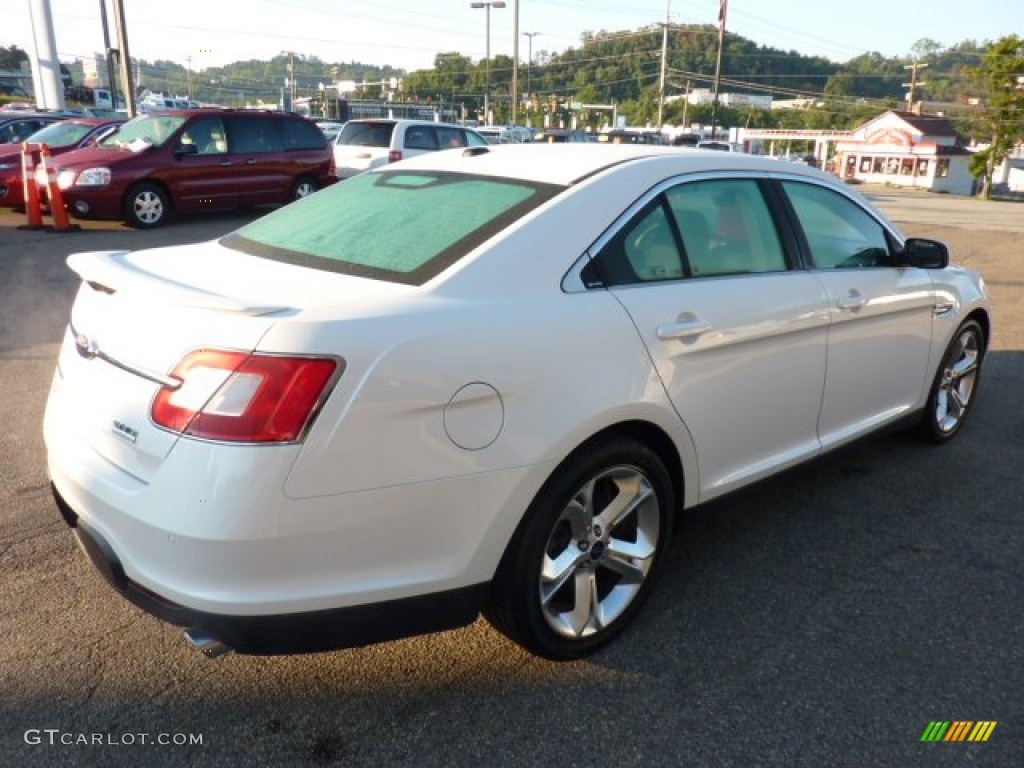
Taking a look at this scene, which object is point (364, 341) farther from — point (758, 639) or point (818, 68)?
point (818, 68)

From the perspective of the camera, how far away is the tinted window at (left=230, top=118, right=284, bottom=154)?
12859mm

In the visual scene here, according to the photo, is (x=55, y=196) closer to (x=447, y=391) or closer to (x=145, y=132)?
(x=145, y=132)

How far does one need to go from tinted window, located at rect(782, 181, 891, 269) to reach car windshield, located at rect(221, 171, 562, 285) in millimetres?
1313

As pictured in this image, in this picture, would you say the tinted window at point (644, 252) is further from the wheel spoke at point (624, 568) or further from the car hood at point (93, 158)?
the car hood at point (93, 158)

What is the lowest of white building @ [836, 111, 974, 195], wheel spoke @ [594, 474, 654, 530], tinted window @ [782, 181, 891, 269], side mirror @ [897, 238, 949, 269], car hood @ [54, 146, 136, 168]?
white building @ [836, 111, 974, 195]

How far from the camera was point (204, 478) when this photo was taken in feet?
6.46

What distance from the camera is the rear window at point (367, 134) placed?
49.2 feet

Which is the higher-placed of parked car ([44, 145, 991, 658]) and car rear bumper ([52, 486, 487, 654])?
parked car ([44, 145, 991, 658])

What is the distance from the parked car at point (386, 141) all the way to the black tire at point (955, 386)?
11238mm

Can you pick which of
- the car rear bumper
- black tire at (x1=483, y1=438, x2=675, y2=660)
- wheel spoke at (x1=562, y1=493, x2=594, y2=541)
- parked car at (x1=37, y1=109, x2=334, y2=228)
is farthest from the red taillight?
parked car at (x1=37, y1=109, x2=334, y2=228)

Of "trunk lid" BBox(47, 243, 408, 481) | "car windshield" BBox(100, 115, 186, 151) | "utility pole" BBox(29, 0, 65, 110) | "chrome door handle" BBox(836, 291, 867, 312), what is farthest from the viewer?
"utility pole" BBox(29, 0, 65, 110)

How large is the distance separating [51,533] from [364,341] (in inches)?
83.3

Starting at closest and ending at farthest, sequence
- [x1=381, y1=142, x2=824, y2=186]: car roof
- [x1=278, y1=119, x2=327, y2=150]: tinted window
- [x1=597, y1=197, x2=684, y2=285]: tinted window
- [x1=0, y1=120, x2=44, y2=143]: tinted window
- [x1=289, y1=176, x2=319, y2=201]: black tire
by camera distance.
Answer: [x1=597, y1=197, x2=684, y2=285]: tinted window < [x1=381, y1=142, x2=824, y2=186]: car roof < [x1=278, y1=119, x2=327, y2=150]: tinted window < [x1=289, y1=176, x2=319, y2=201]: black tire < [x1=0, y1=120, x2=44, y2=143]: tinted window

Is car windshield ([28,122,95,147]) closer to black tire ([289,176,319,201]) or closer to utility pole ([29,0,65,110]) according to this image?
black tire ([289,176,319,201])
